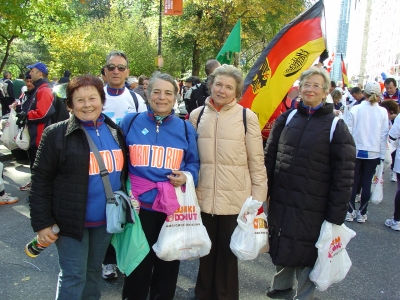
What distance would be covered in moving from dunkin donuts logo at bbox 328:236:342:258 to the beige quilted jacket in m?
0.65

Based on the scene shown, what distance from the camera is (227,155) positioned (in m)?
2.86

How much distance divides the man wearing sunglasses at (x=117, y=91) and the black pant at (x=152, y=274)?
4.02 feet

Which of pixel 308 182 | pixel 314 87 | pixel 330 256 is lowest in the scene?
pixel 330 256

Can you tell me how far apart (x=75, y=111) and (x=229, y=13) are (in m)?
21.4

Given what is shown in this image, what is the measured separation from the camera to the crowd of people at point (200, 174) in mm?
2395

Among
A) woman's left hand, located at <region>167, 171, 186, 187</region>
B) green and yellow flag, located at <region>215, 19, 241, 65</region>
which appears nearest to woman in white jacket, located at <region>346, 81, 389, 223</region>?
green and yellow flag, located at <region>215, 19, 241, 65</region>

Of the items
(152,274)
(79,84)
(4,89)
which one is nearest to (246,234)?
(152,274)

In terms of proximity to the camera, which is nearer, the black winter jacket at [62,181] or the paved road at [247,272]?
the black winter jacket at [62,181]

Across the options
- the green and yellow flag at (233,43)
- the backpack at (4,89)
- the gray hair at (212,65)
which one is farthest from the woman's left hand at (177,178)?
the backpack at (4,89)

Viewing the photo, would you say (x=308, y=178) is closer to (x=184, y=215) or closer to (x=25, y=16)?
(x=184, y=215)

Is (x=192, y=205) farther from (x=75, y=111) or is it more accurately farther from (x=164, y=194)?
(x=75, y=111)

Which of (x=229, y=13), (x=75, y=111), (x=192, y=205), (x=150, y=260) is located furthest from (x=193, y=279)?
(x=229, y=13)

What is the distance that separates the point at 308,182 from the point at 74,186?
1.75m

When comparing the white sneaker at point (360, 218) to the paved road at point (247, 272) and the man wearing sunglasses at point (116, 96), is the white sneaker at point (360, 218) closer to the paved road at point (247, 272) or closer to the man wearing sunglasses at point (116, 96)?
the paved road at point (247, 272)
